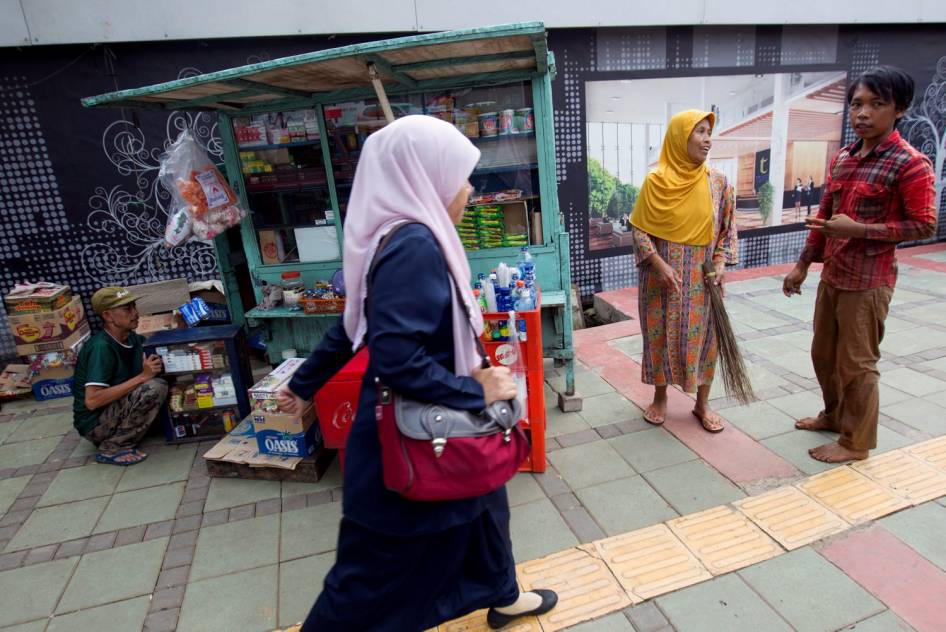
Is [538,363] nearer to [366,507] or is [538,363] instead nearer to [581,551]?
[581,551]

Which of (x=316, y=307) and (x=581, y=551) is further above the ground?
(x=316, y=307)

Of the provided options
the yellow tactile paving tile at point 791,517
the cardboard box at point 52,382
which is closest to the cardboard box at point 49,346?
the cardboard box at point 52,382

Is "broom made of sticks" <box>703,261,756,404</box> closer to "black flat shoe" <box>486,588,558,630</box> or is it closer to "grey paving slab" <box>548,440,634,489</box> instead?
"grey paving slab" <box>548,440,634,489</box>

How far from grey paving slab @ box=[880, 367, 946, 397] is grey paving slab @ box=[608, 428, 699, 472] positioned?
1871 millimetres

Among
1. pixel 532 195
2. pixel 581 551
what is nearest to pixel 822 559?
pixel 581 551

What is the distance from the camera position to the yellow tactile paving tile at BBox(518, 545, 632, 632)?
7.34 ft

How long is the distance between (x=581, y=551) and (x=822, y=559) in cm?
105

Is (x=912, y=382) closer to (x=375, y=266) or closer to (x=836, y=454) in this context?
(x=836, y=454)

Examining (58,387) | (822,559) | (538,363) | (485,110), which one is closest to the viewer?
(822,559)

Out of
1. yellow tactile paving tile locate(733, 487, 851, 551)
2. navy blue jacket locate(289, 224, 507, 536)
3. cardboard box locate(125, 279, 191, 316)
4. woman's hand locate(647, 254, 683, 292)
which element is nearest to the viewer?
navy blue jacket locate(289, 224, 507, 536)

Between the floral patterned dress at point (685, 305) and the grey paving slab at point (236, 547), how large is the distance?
97.7 inches

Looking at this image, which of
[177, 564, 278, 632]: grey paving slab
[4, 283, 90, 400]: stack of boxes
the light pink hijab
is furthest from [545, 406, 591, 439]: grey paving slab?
[4, 283, 90, 400]: stack of boxes

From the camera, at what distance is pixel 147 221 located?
552cm

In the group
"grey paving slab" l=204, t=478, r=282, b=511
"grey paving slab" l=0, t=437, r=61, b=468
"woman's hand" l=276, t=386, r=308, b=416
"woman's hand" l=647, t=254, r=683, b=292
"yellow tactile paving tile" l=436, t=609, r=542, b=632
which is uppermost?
"woman's hand" l=647, t=254, r=683, b=292
